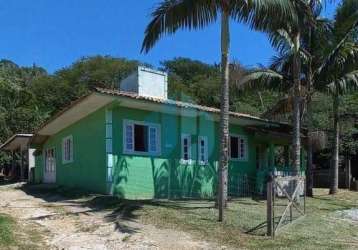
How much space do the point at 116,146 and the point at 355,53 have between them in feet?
32.6

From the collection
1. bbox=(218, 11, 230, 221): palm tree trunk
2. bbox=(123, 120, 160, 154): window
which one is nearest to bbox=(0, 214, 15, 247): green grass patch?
bbox=(218, 11, 230, 221): palm tree trunk

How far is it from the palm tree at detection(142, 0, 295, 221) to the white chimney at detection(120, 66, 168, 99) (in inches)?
293

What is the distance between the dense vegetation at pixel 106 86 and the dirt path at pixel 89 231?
24.1 m

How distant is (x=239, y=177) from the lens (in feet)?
74.9

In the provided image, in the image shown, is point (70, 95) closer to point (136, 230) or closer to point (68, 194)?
point (68, 194)

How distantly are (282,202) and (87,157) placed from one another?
8301 mm

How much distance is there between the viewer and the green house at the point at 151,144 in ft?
60.6

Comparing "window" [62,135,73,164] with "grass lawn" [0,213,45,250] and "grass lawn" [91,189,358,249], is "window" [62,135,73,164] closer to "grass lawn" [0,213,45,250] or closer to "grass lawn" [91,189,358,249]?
"grass lawn" [91,189,358,249]

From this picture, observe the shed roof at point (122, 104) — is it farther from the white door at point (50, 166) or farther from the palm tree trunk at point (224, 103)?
the palm tree trunk at point (224, 103)

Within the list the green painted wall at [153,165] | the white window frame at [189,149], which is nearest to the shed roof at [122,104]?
the green painted wall at [153,165]

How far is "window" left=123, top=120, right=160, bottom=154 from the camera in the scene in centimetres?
1884

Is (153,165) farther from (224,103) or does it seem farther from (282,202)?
(224,103)

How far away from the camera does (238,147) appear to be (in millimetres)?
23609

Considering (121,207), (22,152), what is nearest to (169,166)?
(121,207)
